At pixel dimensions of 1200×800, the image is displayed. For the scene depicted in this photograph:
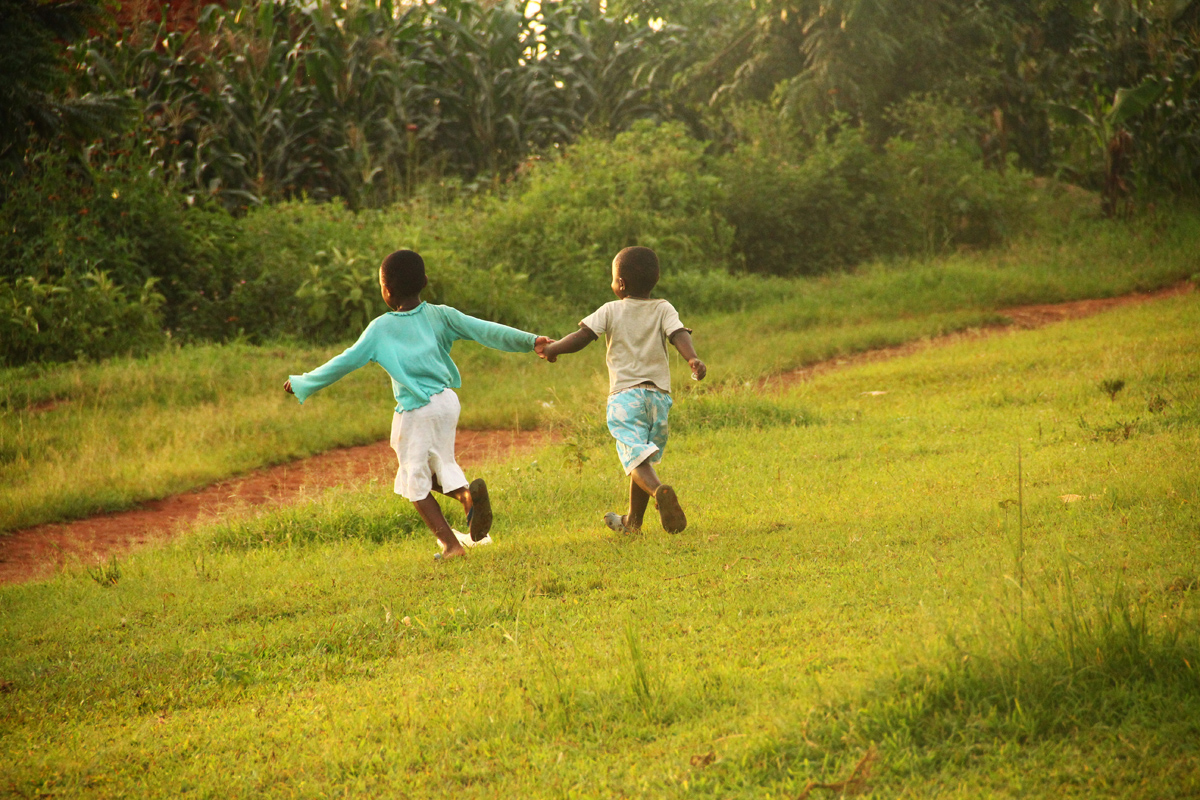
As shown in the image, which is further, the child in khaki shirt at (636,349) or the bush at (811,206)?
the bush at (811,206)

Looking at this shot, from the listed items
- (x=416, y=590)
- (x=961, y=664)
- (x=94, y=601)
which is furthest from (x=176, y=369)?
(x=961, y=664)

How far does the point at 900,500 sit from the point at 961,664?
8.68 ft

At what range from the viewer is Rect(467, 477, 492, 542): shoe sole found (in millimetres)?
5211

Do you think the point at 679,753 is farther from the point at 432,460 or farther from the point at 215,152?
the point at 215,152

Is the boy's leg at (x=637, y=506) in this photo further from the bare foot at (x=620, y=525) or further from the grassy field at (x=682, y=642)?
the grassy field at (x=682, y=642)

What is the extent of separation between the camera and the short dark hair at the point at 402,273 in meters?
5.40

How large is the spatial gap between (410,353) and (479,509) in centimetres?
88

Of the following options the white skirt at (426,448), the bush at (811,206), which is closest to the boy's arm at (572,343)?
the white skirt at (426,448)

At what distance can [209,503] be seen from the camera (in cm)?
788

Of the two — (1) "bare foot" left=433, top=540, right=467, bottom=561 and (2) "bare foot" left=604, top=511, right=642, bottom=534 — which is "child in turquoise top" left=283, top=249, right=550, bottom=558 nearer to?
(1) "bare foot" left=433, top=540, right=467, bottom=561

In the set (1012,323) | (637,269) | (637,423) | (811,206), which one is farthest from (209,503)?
(811,206)

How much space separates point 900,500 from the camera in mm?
5672

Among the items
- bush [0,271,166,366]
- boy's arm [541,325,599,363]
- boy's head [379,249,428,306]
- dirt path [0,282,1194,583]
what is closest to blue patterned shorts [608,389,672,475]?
boy's arm [541,325,599,363]

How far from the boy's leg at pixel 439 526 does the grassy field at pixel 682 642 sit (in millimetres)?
197
